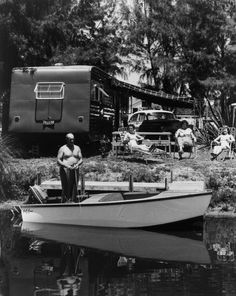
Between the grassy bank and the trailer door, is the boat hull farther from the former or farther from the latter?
the trailer door

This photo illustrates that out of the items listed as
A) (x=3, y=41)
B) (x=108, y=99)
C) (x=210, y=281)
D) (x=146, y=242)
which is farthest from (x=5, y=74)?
(x=210, y=281)

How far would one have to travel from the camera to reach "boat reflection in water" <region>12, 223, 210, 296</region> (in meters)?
8.12

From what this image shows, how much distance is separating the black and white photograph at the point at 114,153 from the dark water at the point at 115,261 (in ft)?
0.10

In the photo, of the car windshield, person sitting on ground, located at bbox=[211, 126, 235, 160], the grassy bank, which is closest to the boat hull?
the grassy bank

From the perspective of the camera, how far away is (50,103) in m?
17.2

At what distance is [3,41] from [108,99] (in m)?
4.08

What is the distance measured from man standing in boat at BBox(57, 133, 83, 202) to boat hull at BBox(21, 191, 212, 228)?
2.21 feet

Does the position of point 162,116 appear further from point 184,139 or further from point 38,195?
point 38,195

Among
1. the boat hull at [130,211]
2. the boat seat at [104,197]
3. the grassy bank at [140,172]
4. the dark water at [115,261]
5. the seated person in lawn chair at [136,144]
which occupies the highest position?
the seated person in lawn chair at [136,144]

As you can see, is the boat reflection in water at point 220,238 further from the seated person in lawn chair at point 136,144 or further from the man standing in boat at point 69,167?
the seated person in lawn chair at point 136,144

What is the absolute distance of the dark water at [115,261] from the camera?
7973mm

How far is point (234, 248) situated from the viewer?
10336mm

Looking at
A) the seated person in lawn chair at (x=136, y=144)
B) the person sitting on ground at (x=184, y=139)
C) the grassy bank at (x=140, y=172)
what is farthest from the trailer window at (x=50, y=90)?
the person sitting on ground at (x=184, y=139)

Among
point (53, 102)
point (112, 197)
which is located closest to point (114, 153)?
point (53, 102)
